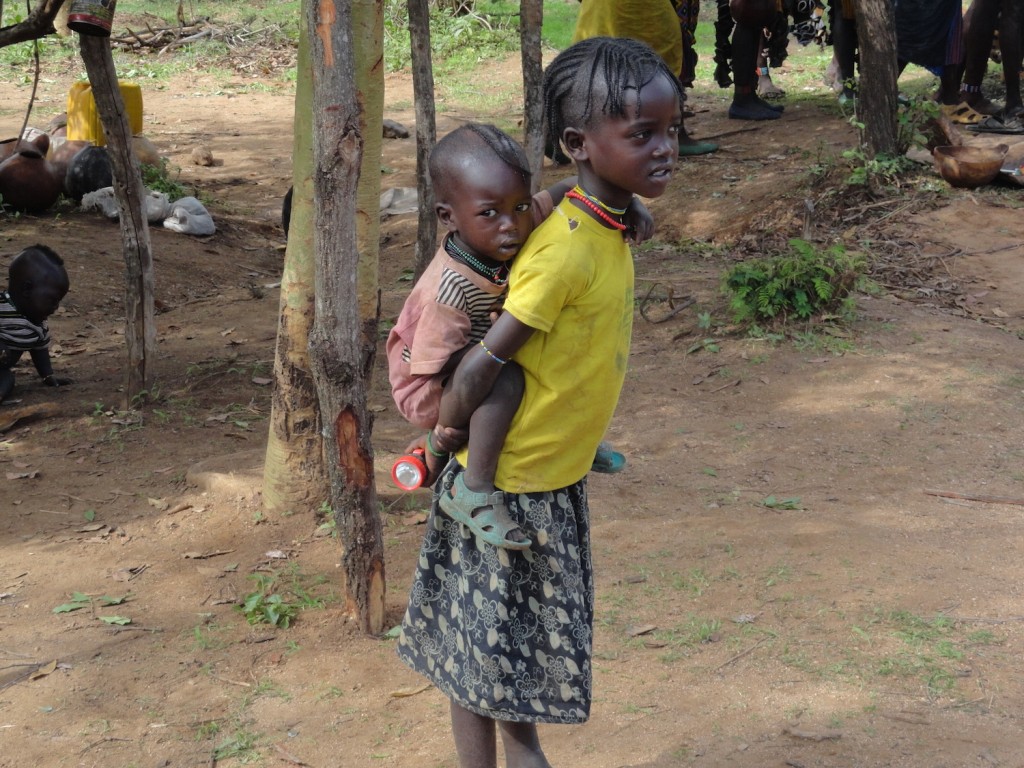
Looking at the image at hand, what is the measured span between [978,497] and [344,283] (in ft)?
9.27

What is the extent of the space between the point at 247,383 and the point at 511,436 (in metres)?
4.10

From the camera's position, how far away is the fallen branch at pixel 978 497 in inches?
168

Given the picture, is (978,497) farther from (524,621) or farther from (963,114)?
(963,114)

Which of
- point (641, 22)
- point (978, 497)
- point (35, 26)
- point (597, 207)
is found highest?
point (35, 26)

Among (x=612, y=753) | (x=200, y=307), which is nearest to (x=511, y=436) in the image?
(x=612, y=753)

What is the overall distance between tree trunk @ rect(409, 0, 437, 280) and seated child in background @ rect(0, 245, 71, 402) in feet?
7.03

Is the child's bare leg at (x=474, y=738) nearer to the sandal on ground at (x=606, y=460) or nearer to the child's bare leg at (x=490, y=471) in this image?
the child's bare leg at (x=490, y=471)

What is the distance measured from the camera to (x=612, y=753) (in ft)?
8.85

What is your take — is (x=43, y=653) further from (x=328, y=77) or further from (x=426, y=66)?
(x=426, y=66)

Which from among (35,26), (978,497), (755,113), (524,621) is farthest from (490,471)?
(755,113)

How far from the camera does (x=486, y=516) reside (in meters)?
1.92

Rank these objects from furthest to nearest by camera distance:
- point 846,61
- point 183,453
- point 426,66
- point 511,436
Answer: point 846,61 < point 426,66 < point 183,453 < point 511,436

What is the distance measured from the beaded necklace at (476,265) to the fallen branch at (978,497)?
3062 millimetres

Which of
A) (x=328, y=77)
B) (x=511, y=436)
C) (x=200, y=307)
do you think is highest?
(x=328, y=77)
